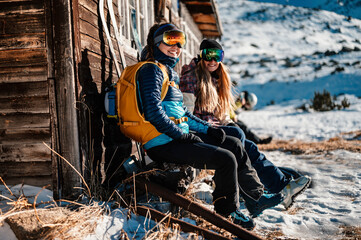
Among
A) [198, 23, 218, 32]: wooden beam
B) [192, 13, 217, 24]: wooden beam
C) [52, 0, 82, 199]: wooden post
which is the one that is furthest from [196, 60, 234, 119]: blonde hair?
[198, 23, 218, 32]: wooden beam

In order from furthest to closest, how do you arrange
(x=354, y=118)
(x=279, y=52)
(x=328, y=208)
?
(x=279, y=52) < (x=354, y=118) < (x=328, y=208)

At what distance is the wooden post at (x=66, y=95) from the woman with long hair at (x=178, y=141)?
26.3 inches

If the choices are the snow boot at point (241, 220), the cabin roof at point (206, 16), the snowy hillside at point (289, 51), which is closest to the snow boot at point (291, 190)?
the snow boot at point (241, 220)

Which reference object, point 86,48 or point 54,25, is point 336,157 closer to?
point 86,48

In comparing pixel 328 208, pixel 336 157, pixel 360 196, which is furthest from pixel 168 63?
pixel 336 157

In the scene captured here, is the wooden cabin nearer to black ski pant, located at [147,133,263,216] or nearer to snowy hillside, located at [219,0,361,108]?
black ski pant, located at [147,133,263,216]

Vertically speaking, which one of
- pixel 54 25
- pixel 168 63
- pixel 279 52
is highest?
pixel 279 52

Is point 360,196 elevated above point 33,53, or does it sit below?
below

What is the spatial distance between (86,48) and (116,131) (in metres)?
1.10

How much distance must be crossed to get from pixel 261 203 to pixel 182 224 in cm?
91

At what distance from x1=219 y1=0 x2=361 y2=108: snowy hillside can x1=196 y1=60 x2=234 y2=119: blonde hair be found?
5.60 m

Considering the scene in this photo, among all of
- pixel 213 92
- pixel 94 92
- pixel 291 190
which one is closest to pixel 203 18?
pixel 213 92

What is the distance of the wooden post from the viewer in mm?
2586

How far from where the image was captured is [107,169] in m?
3.18
